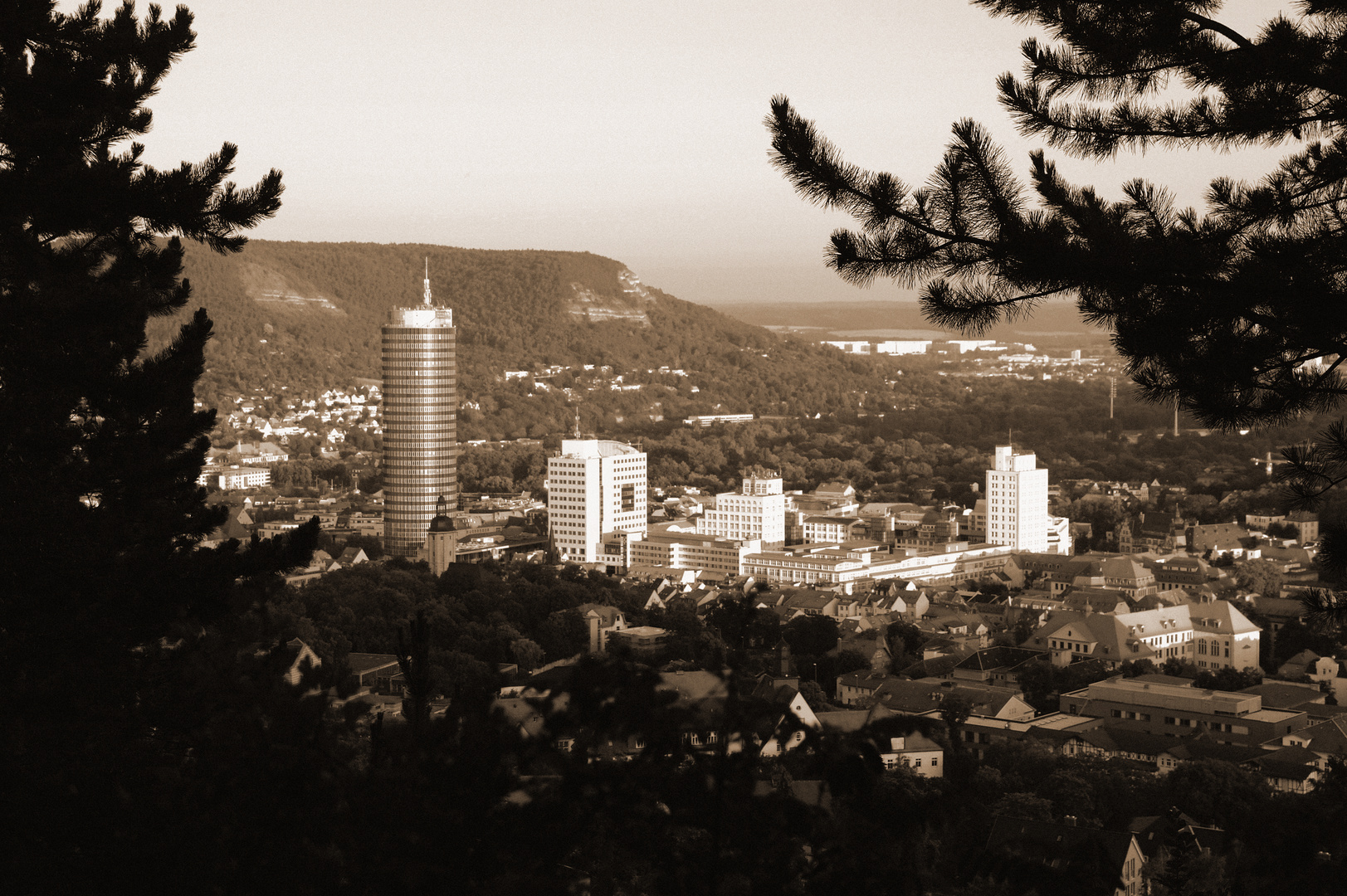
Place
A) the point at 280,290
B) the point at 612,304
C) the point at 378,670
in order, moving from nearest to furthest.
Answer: the point at 378,670, the point at 280,290, the point at 612,304

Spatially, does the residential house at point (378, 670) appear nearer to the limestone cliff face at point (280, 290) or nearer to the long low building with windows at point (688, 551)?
the long low building with windows at point (688, 551)

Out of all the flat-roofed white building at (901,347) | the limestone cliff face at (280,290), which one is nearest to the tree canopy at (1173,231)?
the limestone cliff face at (280,290)

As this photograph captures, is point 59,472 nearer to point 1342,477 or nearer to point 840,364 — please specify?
point 1342,477

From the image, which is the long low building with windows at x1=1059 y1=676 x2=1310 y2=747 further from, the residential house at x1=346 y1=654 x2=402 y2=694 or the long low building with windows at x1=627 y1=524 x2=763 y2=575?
the long low building with windows at x1=627 y1=524 x2=763 y2=575

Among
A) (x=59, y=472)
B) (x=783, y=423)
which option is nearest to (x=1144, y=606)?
(x=59, y=472)

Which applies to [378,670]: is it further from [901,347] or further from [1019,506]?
[901,347]

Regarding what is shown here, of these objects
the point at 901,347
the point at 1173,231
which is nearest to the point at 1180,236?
the point at 1173,231

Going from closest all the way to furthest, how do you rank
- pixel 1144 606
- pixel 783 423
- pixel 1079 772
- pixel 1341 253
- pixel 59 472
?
pixel 1341 253 < pixel 59 472 < pixel 1079 772 < pixel 1144 606 < pixel 783 423
